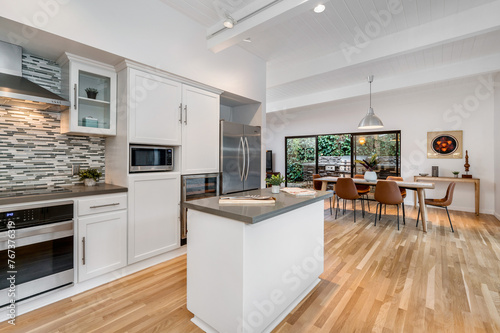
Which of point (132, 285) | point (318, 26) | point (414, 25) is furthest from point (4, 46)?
point (414, 25)

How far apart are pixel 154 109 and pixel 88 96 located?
2.19ft

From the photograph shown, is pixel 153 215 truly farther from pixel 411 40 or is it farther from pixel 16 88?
pixel 411 40

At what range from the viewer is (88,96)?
2.45 m

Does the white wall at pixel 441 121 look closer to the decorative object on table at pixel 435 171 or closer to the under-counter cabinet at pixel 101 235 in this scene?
the decorative object on table at pixel 435 171

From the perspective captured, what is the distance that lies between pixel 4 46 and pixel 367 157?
7.30 meters

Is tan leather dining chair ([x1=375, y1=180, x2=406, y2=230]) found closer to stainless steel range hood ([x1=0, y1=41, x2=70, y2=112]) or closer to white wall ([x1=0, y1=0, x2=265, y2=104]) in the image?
white wall ([x1=0, y1=0, x2=265, y2=104])

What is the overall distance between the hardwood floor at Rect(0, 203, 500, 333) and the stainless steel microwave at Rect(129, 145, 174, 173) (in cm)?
115

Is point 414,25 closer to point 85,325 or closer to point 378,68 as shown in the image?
point 378,68

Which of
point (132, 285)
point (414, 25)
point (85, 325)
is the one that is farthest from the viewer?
point (414, 25)

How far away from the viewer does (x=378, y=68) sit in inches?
180

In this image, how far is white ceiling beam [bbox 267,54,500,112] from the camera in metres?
4.03

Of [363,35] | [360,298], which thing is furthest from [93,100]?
[363,35]

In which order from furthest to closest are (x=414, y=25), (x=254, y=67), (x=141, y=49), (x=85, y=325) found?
(x=254, y=67)
(x=414, y=25)
(x=141, y=49)
(x=85, y=325)

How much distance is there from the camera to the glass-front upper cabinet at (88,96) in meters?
2.30
